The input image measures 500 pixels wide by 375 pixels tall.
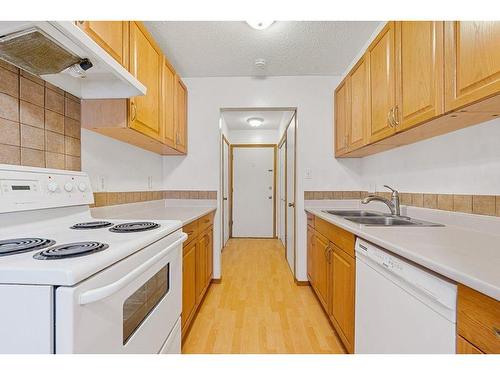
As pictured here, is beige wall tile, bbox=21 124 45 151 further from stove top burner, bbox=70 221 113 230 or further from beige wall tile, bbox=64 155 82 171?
stove top burner, bbox=70 221 113 230

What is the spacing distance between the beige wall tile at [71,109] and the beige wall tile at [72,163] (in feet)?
0.76

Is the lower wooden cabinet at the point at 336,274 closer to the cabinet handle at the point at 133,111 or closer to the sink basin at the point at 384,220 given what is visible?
the sink basin at the point at 384,220

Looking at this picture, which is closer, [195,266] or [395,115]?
[395,115]

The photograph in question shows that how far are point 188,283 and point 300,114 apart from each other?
78.7 inches

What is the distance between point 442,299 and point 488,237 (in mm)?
622

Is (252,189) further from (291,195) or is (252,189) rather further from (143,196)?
(143,196)

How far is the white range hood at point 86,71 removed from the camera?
2.60 ft

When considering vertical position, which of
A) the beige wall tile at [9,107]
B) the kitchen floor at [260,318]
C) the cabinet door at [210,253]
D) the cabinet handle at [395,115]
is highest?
the cabinet handle at [395,115]

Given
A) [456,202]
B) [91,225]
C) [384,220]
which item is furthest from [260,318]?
[456,202]

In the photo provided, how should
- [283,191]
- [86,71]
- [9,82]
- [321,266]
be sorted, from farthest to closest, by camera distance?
1. [283,191]
2. [321,266]
3. [86,71]
4. [9,82]

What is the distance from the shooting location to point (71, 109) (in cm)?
143

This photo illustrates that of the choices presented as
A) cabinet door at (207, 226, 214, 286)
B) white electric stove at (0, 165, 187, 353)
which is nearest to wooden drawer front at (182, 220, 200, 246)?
white electric stove at (0, 165, 187, 353)

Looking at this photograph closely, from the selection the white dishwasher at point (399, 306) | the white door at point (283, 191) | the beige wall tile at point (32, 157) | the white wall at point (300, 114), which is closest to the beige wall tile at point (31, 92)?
the beige wall tile at point (32, 157)
